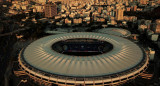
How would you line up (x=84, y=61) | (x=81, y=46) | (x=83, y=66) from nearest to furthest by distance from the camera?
(x=83, y=66) < (x=84, y=61) < (x=81, y=46)

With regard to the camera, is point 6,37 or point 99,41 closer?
point 99,41

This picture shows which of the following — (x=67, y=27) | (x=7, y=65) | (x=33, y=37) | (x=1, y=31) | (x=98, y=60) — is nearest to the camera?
(x=98, y=60)

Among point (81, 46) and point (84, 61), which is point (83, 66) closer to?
point (84, 61)

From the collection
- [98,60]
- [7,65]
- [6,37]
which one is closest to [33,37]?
[6,37]

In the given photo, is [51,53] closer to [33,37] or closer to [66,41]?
[66,41]

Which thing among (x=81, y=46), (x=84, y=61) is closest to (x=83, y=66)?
(x=84, y=61)

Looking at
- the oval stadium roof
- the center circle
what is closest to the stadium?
the oval stadium roof
